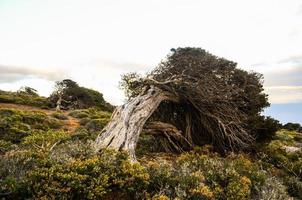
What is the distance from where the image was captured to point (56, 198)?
6609 millimetres

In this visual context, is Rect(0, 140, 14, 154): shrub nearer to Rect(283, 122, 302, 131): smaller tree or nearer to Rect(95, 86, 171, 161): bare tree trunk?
Rect(95, 86, 171, 161): bare tree trunk

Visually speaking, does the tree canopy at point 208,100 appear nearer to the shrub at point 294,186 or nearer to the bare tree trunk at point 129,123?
the bare tree trunk at point 129,123

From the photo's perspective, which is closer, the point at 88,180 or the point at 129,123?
the point at 88,180

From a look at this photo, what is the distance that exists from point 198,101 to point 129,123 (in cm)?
438

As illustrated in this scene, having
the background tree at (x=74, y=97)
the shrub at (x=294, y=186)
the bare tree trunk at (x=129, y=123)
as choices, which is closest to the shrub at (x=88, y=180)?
the bare tree trunk at (x=129, y=123)

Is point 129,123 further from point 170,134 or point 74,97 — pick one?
point 74,97

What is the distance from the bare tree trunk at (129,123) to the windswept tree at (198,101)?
5 centimetres

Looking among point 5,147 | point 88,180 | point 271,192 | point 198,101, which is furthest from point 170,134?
point 88,180

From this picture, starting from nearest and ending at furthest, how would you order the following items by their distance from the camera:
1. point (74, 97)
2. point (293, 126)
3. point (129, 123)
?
point (129, 123)
point (293, 126)
point (74, 97)

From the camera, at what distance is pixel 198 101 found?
613 inches

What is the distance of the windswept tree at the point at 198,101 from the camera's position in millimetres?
15023

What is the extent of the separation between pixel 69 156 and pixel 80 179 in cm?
150

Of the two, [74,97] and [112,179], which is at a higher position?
[74,97]

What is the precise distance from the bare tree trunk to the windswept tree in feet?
0.16
